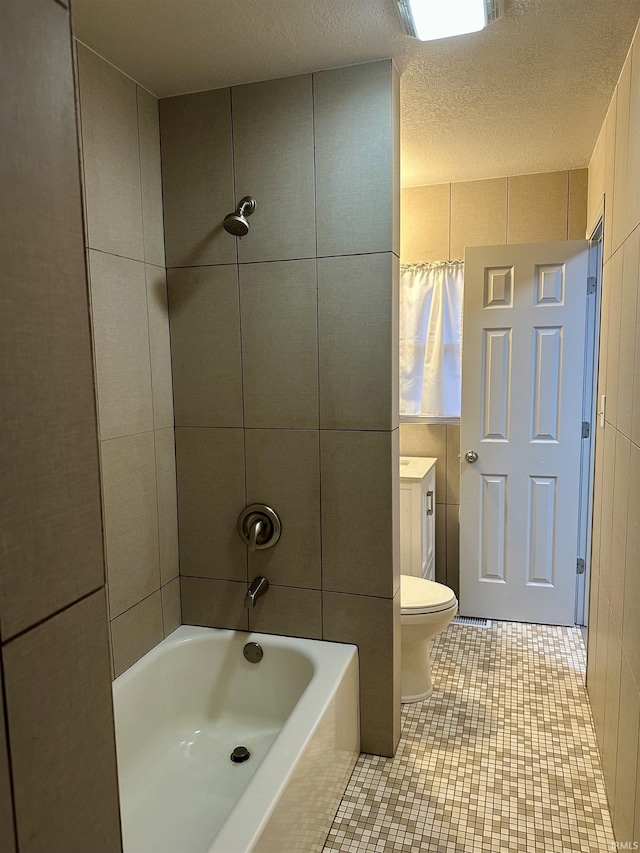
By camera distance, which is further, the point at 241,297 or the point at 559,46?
the point at 241,297

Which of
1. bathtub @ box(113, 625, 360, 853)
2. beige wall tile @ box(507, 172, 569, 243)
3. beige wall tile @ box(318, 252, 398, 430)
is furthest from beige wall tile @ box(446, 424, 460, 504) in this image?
bathtub @ box(113, 625, 360, 853)

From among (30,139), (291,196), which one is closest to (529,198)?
(291,196)

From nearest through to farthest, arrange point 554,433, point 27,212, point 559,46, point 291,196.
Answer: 1. point 27,212
2. point 559,46
3. point 291,196
4. point 554,433

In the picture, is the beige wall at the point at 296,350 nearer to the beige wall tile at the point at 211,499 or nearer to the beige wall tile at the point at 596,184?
the beige wall tile at the point at 211,499

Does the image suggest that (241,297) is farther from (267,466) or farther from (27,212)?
(27,212)

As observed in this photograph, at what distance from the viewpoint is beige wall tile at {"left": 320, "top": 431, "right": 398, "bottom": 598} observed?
2078mm

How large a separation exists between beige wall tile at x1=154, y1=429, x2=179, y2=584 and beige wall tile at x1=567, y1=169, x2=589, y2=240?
2332 mm

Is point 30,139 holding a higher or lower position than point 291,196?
lower

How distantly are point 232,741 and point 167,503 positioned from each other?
2.86ft

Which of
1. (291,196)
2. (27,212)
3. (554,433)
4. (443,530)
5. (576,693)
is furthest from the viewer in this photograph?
(443,530)

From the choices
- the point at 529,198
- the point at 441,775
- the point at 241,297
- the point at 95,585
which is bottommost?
the point at 441,775

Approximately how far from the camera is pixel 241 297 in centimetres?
216

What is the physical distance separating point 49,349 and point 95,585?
214 mm

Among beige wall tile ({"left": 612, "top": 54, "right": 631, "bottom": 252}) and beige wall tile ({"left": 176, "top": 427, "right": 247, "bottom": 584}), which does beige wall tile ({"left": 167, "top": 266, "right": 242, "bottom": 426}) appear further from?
beige wall tile ({"left": 612, "top": 54, "right": 631, "bottom": 252})
